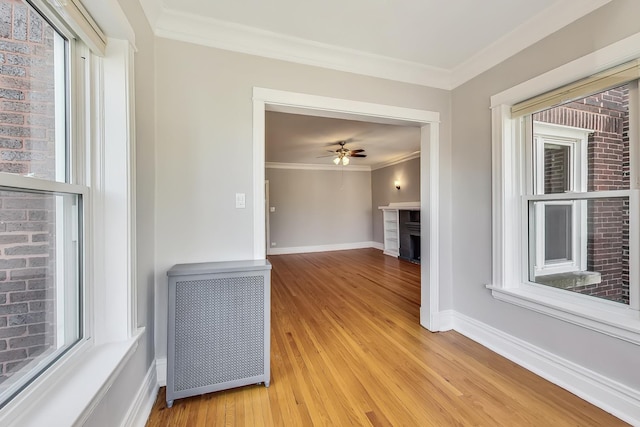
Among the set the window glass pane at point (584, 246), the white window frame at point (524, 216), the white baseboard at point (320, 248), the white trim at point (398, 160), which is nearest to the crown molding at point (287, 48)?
the white window frame at point (524, 216)

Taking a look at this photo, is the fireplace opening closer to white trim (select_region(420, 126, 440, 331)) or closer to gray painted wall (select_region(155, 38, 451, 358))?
white trim (select_region(420, 126, 440, 331))

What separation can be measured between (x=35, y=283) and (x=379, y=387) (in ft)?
6.01

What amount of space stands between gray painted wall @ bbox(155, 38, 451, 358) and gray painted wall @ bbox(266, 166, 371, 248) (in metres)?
5.04

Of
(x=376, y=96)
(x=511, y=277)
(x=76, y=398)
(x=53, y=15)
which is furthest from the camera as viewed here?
(x=376, y=96)

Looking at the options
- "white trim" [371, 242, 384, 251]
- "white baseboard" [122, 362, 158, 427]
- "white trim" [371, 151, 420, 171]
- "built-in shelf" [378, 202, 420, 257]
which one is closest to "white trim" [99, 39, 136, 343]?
"white baseboard" [122, 362, 158, 427]

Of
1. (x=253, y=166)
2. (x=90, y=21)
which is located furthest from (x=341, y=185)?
(x=90, y=21)

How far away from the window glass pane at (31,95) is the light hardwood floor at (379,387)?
56.4 inches

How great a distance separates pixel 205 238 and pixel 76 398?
3.51 feet

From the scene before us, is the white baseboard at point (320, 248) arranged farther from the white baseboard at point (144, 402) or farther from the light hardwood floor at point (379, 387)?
the white baseboard at point (144, 402)

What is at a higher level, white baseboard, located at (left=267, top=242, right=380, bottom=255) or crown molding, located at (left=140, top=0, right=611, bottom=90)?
crown molding, located at (left=140, top=0, right=611, bottom=90)

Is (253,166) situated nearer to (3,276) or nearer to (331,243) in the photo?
(3,276)

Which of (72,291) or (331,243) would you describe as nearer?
(72,291)

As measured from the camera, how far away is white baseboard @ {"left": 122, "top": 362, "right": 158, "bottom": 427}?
4.41 feet

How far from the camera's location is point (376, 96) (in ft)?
7.70
